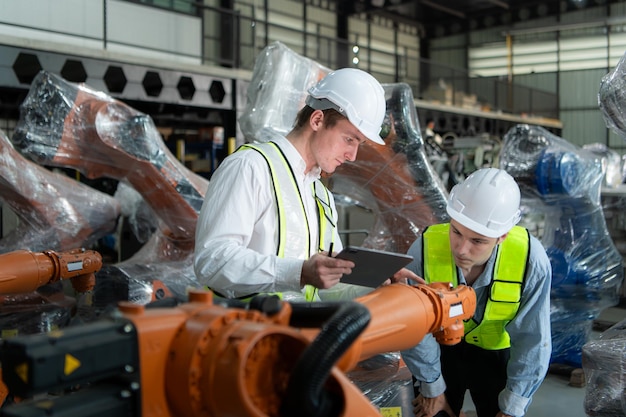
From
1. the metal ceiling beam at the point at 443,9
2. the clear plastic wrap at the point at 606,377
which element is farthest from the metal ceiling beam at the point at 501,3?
the clear plastic wrap at the point at 606,377

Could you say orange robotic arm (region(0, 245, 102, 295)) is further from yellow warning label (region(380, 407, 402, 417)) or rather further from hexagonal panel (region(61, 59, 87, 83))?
hexagonal panel (region(61, 59, 87, 83))

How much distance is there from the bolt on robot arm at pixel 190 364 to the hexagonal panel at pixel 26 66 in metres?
7.28

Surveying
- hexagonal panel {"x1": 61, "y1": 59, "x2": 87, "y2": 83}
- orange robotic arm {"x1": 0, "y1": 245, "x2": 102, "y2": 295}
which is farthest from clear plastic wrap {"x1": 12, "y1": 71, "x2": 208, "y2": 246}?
hexagonal panel {"x1": 61, "y1": 59, "x2": 87, "y2": 83}

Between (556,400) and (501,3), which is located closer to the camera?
(556,400)

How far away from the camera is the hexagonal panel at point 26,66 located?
7695 mm

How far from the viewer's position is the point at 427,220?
4.27 meters

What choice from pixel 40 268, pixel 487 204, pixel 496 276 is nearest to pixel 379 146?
pixel 487 204

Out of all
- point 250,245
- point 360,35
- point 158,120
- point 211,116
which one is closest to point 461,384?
point 250,245

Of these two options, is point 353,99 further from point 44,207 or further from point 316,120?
point 44,207

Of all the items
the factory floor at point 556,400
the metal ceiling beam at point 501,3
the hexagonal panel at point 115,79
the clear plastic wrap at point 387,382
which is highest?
the metal ceiling beam at point 501,3

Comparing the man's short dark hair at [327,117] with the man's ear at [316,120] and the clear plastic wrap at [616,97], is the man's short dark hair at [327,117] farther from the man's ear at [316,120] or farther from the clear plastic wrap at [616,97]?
the clear plastic wrap at [616,97]

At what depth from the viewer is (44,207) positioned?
462 cm

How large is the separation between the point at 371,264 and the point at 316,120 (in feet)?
2.05

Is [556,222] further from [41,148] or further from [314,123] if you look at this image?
[41,148]
